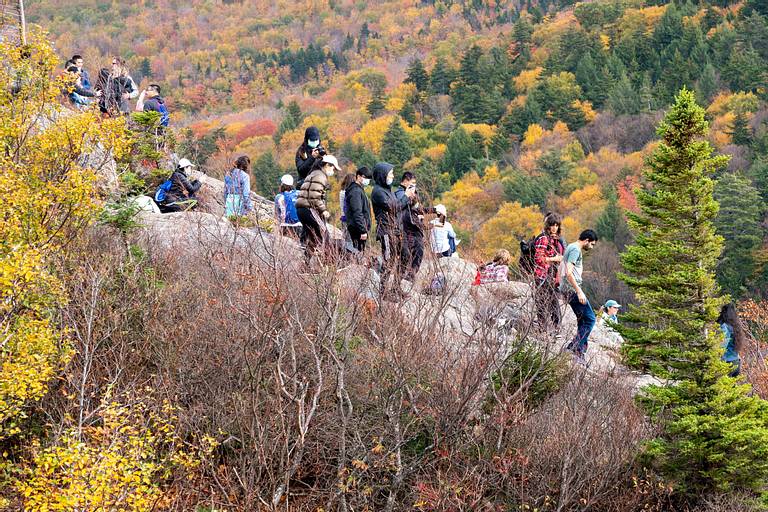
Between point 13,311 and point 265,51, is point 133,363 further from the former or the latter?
point 265,51

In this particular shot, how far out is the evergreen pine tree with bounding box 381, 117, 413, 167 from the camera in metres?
62.1

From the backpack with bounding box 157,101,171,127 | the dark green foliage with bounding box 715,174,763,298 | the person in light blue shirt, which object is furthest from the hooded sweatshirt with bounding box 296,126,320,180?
the dark green foliage with bounding box 715,174,763,298

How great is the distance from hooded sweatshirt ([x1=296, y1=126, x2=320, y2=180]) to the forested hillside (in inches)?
1014

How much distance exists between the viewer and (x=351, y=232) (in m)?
9.52

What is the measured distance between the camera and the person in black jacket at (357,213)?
938cm

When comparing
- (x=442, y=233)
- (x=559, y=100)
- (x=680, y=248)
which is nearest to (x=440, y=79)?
(x=559, y=100)

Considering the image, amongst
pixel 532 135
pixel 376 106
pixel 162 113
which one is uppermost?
pixel 162 113

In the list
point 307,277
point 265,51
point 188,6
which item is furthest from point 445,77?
point 307,277

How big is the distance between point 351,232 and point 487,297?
68.7 inches

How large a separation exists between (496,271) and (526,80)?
66.4 meters

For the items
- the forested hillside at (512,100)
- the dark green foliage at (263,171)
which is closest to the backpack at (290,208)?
the forested hillside at (512,100)

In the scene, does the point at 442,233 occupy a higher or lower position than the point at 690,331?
lower

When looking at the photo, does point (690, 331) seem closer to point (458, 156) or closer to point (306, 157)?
point (306, 157)

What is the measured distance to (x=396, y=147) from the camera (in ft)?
204
